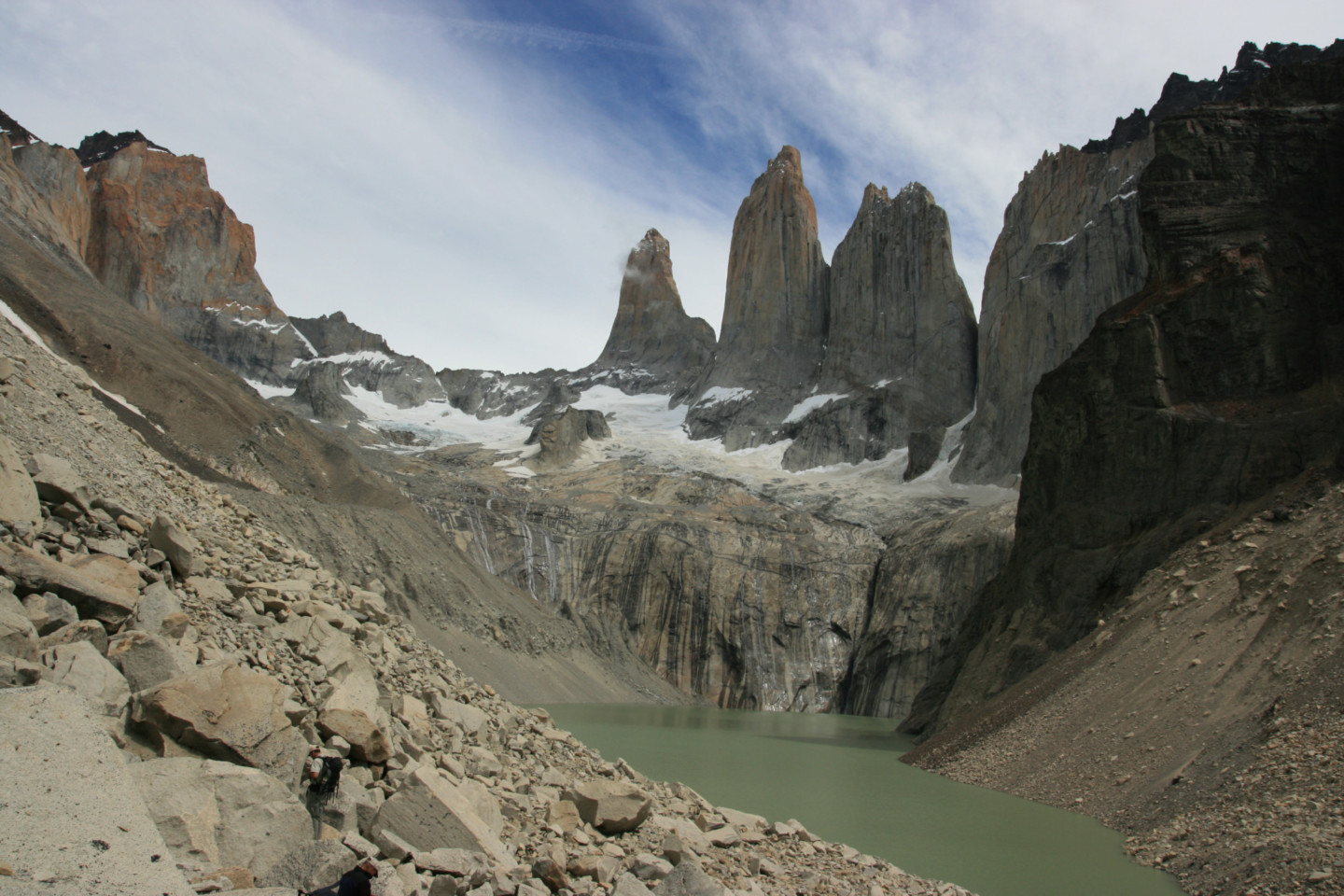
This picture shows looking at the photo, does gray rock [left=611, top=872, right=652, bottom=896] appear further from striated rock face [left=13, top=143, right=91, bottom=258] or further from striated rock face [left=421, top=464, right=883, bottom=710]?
striated rock face [left=13, top=143, right=91, bottom=258]

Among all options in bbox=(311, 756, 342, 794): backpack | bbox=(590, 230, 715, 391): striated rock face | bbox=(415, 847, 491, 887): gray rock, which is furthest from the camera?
bbox=(590, 230, 715, 391): striated rock face

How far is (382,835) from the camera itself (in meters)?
7.89

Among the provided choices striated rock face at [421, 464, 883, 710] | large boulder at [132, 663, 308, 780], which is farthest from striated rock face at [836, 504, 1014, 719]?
large boulder at [132, 663, 308, 780]

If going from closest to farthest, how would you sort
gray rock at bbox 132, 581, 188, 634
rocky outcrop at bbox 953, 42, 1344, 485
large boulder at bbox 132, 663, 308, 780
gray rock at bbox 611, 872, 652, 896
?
large boulder at bbox 132, 663, 308, 780 → gray rock at bbox 611, 872, 652, 896 → gray rock at bbox 132, 581, 188, 634 → rocky outcrop at bbox 953, 42, 1344, 485

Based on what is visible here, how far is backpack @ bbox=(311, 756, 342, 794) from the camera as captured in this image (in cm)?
803

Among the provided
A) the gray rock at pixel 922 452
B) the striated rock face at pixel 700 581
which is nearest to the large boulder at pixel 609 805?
the striated rock face at pixel 700 581

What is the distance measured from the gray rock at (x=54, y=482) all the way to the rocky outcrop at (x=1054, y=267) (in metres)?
64.2

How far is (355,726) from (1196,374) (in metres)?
30.1

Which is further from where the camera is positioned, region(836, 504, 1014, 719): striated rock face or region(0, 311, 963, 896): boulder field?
region(836, 504, 1014, 719): striated rock face

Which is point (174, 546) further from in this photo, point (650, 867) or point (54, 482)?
point (650, 867)

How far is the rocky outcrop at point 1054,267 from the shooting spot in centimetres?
6644

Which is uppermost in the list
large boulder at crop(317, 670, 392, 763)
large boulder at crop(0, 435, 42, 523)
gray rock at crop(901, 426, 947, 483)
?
gray rock at crop(901, 426, 947, 483)

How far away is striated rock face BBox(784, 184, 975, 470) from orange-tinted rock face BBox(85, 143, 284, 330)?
77642 mm

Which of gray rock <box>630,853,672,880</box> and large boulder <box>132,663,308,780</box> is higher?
large boulder <box>132,663,308,780</box>
